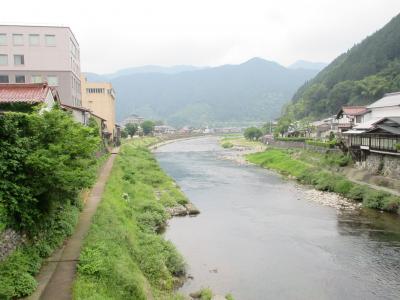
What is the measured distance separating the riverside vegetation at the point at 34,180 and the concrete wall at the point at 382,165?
82.5 feet

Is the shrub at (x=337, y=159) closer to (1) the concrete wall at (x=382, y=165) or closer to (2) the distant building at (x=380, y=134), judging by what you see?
(2) the distant building at (x=380, y=134)

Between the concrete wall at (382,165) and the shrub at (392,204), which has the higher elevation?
the concrete wall at (382,165)

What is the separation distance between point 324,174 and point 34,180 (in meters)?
30.0

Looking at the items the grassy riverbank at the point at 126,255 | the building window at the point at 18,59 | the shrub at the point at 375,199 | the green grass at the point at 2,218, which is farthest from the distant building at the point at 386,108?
the building window at the point at 18,59

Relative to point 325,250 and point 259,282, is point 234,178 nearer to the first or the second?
point 325,250

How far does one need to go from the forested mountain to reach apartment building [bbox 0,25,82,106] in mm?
69157

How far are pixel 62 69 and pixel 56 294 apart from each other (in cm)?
3209

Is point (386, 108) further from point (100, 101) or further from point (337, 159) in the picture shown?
point (100, 101)

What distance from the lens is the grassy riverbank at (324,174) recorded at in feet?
84.1

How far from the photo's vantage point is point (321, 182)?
34062 mm

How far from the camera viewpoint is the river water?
1409 cm

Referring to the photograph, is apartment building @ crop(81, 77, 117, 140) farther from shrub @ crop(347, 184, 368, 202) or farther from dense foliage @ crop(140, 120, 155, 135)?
dense foliage @ crop(140, 120, 155, 135)

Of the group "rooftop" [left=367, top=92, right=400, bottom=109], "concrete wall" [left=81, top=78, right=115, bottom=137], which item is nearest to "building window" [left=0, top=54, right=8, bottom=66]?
"concrete wall" [left=81, top=78, right=115, bottom=137]

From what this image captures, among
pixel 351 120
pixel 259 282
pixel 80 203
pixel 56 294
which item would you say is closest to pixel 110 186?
pixel 80 203
